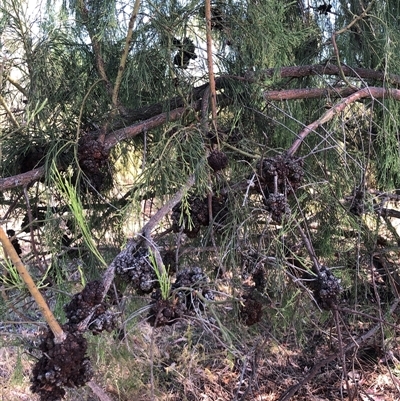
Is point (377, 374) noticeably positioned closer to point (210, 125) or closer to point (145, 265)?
point (210, 125)

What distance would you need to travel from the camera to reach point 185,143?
1.16 m

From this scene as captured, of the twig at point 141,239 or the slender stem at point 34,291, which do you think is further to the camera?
the twig at point 141,239

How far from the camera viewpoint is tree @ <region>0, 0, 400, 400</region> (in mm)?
1062

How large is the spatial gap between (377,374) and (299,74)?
176 cm

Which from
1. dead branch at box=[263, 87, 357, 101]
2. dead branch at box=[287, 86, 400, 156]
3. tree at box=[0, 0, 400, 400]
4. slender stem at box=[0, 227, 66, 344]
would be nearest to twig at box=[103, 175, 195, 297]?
tree at box=[0, 0, 400, 400]

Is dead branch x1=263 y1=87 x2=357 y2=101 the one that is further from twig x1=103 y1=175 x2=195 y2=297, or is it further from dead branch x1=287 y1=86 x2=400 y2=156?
twig x1=103 y1=175 x2=195 y2=297

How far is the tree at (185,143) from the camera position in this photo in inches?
41.8

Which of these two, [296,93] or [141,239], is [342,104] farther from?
[141,239]

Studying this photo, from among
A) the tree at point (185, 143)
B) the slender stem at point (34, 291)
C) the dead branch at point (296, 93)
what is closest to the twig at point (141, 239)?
the tree at point (185, 143)

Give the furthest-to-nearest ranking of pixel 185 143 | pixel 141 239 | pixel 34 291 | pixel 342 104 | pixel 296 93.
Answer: pixel 296 93 → pixel 342 104 → pixel 185 143 → pixel 141 239 → pixel 34 291

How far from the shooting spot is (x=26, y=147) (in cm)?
139

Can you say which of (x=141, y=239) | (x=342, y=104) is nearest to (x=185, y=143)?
(x=141, y=239)

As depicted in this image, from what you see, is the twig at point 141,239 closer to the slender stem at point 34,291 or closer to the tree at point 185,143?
the tree at point 185,143

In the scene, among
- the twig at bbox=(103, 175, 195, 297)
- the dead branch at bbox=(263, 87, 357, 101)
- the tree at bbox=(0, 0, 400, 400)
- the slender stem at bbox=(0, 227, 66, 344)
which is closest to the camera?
the slender stem at bbox=(0, 227, 66, 344)
